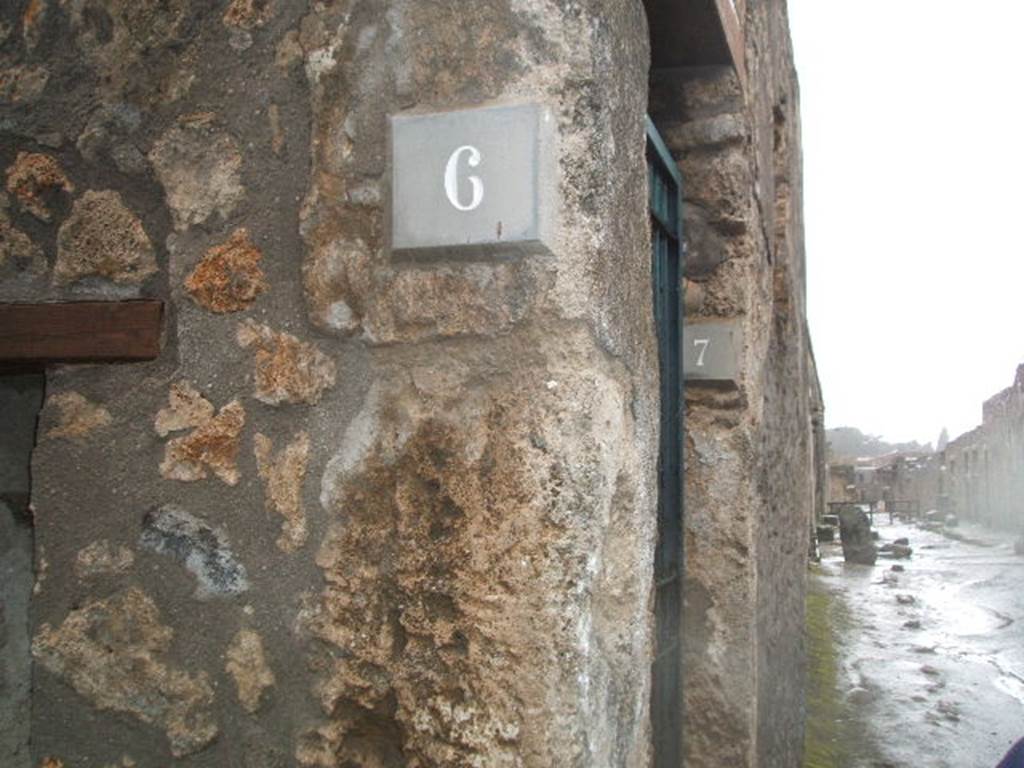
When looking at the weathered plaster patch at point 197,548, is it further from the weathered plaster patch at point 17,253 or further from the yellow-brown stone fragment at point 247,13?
the yellow-brown stone fragment at point 247,13

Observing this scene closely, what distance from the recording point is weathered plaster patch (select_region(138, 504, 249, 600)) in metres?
1.26

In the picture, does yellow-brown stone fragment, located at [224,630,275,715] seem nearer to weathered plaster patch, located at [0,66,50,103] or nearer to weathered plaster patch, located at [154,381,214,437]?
weathered plaster patch, located at [154,381,214,437]

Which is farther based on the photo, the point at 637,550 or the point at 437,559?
the point at 637,550

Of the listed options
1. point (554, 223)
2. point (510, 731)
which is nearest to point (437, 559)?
point (510, 731)

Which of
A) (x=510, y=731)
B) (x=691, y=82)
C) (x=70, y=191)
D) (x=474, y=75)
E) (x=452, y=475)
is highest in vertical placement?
(x=691, y=82)

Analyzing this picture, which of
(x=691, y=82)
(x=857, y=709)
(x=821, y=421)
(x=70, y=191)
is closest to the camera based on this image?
(x=70, y=191)

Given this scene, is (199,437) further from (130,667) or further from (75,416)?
(130,667)

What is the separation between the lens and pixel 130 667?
129 centimetres

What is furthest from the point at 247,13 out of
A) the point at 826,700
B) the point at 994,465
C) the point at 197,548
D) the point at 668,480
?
the point at 994,465

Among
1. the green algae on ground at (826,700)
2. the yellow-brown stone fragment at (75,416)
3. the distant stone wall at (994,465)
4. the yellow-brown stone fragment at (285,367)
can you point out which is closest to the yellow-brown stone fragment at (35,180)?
the yellow-brown stone fragment at (75,416)

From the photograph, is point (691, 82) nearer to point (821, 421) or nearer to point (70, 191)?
point (70, 191)

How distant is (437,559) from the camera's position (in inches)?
46.0

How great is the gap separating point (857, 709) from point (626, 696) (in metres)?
3.95

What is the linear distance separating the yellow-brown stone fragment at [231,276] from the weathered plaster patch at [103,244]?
10 cm
